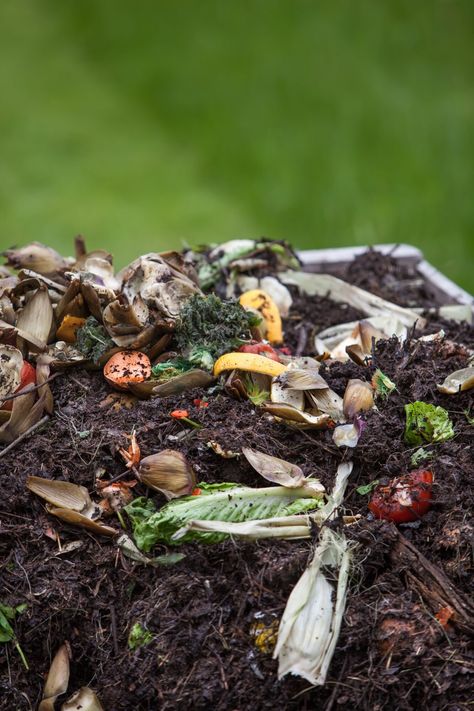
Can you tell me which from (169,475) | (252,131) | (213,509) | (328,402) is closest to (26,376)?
(169,475)

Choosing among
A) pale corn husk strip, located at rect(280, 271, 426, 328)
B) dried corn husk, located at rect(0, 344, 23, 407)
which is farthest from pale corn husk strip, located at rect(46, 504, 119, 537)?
pale corn husk strip, located at rect(280, 271, 426, 328)

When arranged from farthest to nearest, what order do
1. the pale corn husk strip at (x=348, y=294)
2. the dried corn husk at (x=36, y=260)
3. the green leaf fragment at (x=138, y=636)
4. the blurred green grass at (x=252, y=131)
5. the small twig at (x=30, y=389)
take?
the blurred green grass at (x=252, y=131), the pale corn husk strip at (x=348, y=294), the dried corn husk at (x=36, y=260), the small twig at (x=30, y=389), the green leaf fragment at (x=138, y=636)

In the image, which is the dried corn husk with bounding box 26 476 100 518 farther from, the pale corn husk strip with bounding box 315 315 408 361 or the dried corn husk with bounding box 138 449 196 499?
the pale corn husk strip with bounding box 315 315 408 361

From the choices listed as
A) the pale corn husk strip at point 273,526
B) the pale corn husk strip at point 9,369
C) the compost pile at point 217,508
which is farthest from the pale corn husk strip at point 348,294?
the pale corn husk strip at point 9,369

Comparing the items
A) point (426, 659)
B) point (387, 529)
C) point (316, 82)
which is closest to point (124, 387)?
point (387, 529)

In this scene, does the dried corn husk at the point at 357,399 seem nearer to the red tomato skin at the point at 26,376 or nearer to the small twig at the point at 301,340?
the small twig at the point at 301,340

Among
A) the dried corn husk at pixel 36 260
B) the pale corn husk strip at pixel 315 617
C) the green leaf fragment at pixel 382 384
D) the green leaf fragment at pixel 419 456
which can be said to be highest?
the dried corn husk at pixel 36 260
